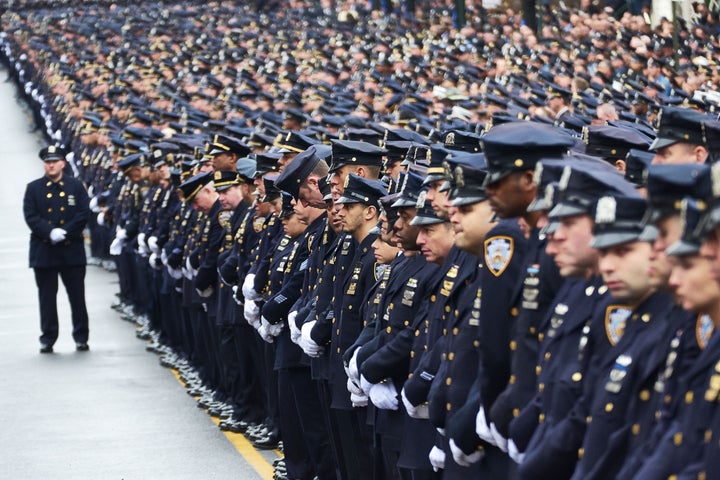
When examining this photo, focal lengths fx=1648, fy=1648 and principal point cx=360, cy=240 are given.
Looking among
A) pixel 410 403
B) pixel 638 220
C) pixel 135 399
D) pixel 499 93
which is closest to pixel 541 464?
pixel 638 220

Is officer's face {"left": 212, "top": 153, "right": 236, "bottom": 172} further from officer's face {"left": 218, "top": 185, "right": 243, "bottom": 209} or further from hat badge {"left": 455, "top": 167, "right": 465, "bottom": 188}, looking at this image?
hat badge {"left": 455, "top": 167, "right": 465, "bottom": 188}

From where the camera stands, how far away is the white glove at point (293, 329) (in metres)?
10.8

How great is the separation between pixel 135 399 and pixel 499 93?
318 inches

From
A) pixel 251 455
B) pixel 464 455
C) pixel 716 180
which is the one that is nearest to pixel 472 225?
pixel 464 455

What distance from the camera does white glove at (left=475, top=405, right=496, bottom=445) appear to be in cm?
697

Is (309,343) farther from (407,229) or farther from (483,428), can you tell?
(483,428)

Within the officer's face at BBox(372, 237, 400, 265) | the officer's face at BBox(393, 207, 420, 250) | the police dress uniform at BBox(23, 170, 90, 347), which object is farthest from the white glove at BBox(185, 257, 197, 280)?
the officer's face at BBox(393, 207, 420, 250)

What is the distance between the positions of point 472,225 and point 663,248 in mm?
1930

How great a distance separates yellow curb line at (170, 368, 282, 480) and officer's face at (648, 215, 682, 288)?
263 inches

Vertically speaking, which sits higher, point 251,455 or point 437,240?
point 437,240

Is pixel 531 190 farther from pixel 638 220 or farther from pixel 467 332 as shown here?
pixel 638 220

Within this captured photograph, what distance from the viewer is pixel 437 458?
7770mm

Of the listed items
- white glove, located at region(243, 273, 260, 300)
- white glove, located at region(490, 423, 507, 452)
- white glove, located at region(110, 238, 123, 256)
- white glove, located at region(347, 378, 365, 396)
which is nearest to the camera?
white glove, located at region(490, 423, 507, 452)

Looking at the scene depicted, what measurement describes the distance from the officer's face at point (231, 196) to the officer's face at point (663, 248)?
9.26 metres
